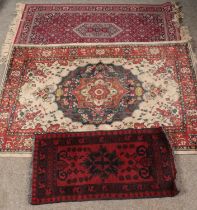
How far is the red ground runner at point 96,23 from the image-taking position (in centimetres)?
261

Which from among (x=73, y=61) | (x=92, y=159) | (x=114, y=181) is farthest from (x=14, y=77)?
(x=114, y=181)

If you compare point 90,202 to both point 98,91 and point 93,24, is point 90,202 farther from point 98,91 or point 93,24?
point 93,24

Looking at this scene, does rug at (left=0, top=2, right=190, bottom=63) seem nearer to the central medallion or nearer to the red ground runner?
the red ground runner

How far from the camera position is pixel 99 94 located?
2.22m

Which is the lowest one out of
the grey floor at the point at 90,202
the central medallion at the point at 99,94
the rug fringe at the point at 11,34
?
the grey floor at the point at 90,202

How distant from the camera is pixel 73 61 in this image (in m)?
2.43

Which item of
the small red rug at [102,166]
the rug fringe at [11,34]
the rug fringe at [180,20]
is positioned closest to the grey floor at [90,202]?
the small red rug at [102,166]

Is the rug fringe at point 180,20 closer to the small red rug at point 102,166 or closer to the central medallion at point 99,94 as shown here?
the central medallion at point 99,94

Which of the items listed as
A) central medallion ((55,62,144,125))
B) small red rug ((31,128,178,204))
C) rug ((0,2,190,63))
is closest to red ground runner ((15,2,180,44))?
rug ((0,2,190,63))

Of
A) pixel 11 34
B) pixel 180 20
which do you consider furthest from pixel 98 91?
pixel 180 20

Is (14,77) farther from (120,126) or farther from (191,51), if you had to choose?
(191,51)

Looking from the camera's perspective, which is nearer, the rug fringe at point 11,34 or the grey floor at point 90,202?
the grey floor at point 90,202

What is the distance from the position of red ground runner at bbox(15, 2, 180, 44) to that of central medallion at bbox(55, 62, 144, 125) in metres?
0.36

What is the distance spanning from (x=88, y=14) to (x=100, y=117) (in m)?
1.07
